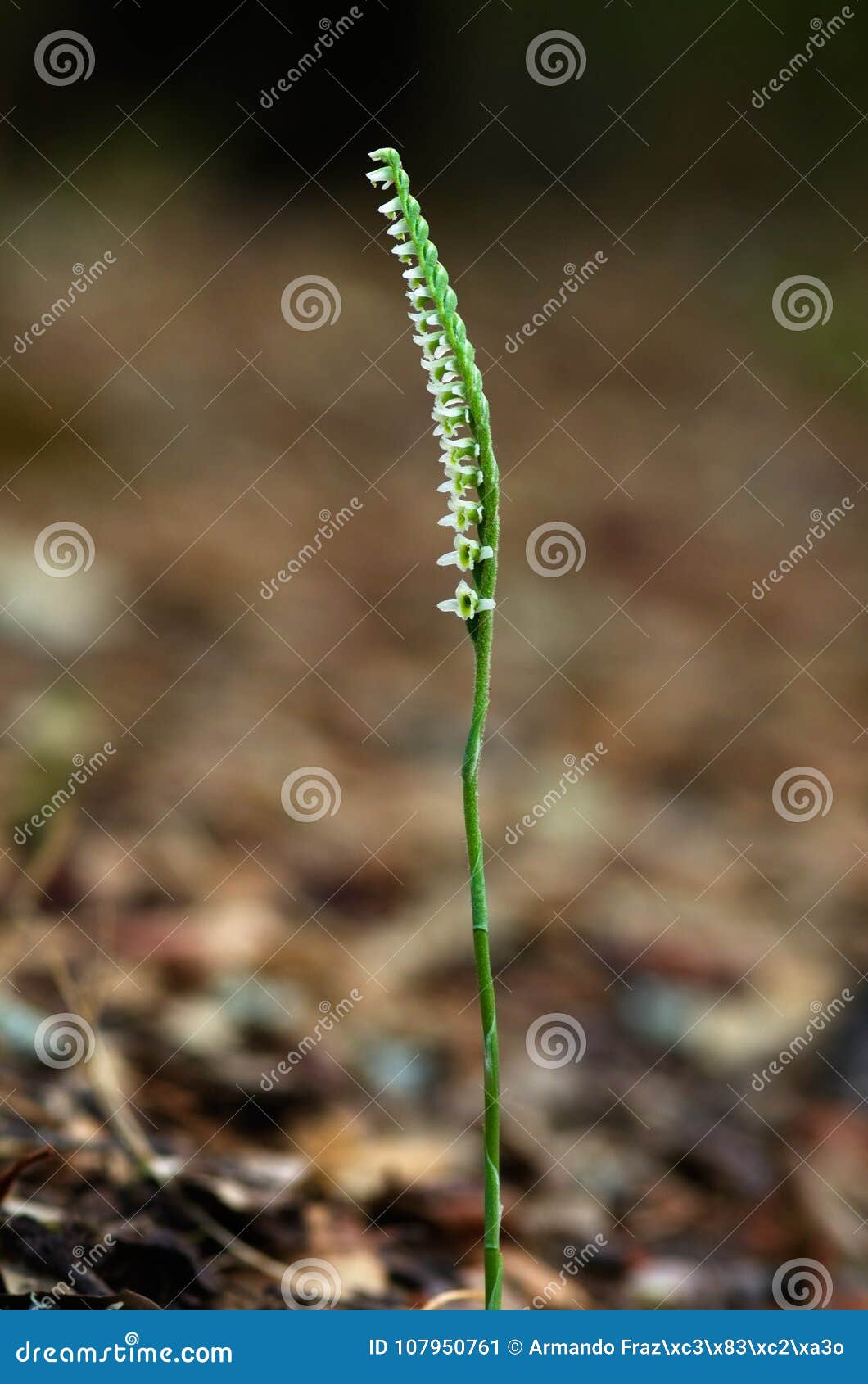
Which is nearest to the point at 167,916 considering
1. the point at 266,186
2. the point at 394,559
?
the point at 394,559

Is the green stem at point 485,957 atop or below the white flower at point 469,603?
below

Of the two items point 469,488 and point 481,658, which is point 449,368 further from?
point 481,658

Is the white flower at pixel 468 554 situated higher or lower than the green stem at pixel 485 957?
higher

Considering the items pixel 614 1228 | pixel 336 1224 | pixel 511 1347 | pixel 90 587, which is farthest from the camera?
pixel 90 587

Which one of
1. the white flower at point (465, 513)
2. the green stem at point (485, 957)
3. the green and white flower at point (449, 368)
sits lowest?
the green stem at point (485, 957)

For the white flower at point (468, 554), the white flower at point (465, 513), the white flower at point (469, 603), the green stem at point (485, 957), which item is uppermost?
the white flower at point (465, 513)

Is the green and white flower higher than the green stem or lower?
higher

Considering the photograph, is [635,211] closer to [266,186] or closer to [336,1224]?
[266,186]

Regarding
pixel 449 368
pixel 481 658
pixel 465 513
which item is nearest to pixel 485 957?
pixel 481 658
